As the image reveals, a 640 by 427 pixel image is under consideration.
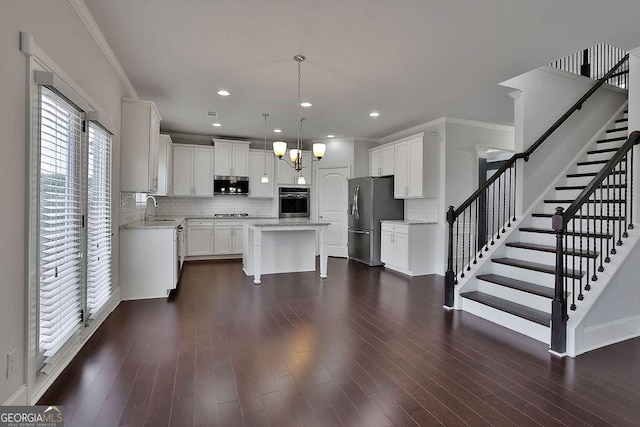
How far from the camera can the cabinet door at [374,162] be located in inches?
277

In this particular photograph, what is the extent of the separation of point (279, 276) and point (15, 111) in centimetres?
408

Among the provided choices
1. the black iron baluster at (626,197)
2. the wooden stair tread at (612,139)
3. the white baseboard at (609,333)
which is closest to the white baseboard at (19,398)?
the white baseboard at (609,333)

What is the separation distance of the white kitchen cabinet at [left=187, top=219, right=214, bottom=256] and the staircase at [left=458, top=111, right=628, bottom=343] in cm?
510

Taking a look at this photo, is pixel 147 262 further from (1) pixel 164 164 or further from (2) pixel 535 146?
(2) pixel 535 146

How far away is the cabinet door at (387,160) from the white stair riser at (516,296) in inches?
129

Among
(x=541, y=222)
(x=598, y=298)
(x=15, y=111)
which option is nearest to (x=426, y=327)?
(x=598, y=298)

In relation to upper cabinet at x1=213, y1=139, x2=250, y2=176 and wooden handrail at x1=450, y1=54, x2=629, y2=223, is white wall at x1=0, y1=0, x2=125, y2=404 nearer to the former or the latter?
wooden handrail at x1=450, y1=54, x2=629, y2=223

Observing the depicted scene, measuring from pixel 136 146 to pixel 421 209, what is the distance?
4.81 m

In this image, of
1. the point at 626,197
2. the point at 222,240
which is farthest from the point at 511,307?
the point at 222,240

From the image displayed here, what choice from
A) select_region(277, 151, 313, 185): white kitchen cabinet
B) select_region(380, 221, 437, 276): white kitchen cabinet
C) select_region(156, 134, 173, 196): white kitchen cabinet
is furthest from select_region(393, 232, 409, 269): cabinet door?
select_region(156, 134, 173, 196): white kitchen cabinet

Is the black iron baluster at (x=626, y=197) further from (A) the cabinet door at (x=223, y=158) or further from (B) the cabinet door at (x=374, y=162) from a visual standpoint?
(A) the cabinet door at (x=223, y=158)

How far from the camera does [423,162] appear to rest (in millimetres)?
5773

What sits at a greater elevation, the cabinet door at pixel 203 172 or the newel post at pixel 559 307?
the cabinet door at pixel 203 172

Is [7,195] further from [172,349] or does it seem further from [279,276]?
[279,276]
